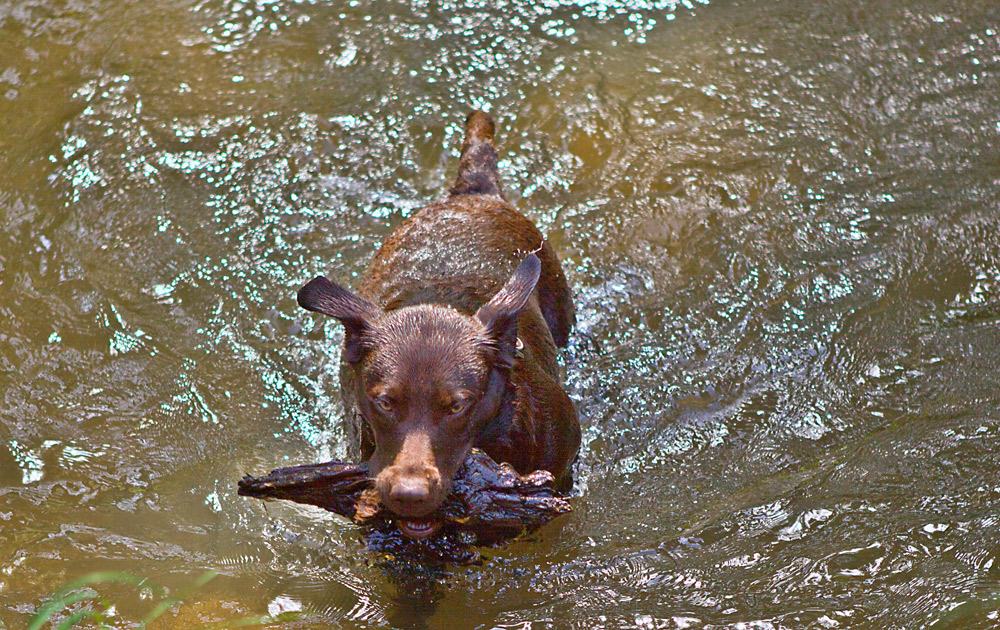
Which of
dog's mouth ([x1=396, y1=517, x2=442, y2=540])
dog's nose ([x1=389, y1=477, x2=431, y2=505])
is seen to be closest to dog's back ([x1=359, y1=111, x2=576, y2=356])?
dog's mouth ([x1=396, y1=517, x2=442, y2=540])

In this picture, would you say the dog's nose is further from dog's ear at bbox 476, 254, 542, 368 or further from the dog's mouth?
Answer: dog's ear at bbox 476, 254, 542, 368

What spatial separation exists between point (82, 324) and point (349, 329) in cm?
274

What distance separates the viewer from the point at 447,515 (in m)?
4.21

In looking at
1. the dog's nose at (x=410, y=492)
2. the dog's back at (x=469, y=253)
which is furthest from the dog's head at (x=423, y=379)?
the dog's back at (x=469, y=253)

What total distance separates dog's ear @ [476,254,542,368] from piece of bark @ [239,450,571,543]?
0.52 meters

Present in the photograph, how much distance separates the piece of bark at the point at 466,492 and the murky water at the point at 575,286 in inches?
30.0

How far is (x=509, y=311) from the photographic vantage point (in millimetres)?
4477

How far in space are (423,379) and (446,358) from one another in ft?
0.49

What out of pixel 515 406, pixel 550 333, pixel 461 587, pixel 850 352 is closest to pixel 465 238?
pixel 550 333

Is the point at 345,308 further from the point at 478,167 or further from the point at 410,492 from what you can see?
the point at 478,167

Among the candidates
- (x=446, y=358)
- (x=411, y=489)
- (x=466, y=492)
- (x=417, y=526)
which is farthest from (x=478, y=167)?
(x=411, y=489)

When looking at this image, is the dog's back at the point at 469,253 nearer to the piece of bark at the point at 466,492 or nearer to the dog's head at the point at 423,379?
the dog's head at the point at 423,379

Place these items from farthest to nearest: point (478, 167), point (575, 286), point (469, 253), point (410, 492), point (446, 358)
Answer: point (575, 286) < point (478, 167) < point (469, 253) < point (446, 358) < point (410, 492)

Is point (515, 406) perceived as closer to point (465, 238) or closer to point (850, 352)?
point (465, 238)
